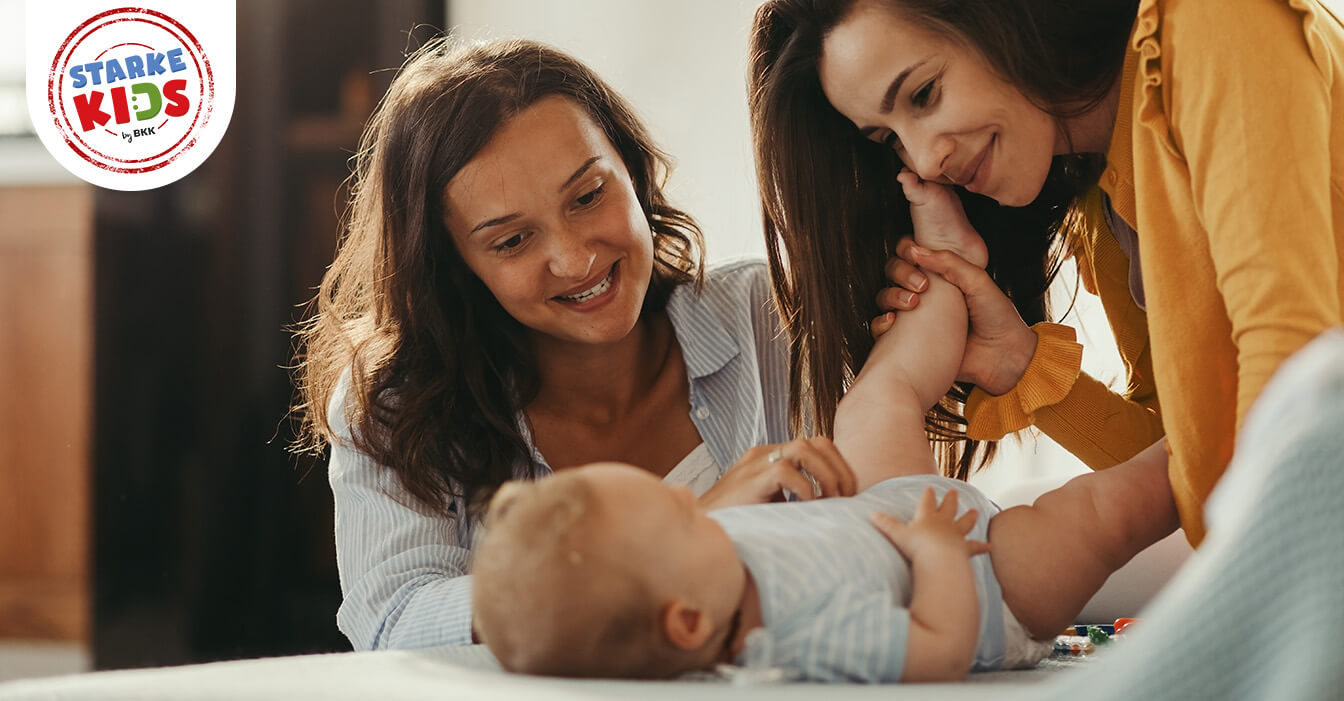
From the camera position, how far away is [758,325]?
5.81ft

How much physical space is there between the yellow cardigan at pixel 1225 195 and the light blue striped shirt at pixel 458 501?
0.64 metres

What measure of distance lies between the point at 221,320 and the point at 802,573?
6.88ft

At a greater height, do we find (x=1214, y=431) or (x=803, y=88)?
(x=803, y=88)

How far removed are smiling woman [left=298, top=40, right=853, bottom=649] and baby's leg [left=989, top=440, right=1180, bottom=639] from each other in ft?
1.04

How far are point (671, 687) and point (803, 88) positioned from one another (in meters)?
0.87

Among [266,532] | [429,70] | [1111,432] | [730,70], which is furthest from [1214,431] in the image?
[266,532]

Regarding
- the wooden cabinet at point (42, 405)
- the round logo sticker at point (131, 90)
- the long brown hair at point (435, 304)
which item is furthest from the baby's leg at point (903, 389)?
the wooden cabinet at point (42, 405)

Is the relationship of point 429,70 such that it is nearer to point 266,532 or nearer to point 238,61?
point 238,61

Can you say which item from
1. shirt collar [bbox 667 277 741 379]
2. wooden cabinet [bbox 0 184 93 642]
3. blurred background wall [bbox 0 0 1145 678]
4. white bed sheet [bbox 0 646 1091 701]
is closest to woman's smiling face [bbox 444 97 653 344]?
shirt collar [bbox 667 277 741 379]

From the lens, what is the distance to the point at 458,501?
153 centimetres

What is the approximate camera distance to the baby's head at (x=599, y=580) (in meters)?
0.83

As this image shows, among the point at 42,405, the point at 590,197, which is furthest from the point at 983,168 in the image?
the point at 42,405

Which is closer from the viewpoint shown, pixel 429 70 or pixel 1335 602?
pixel 1335 602

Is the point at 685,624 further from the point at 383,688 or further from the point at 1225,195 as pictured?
the point at 1225,195
